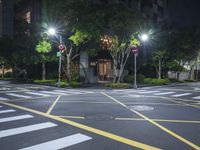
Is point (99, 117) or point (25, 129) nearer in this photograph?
point (25, 129)

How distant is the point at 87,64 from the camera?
35.7 metres

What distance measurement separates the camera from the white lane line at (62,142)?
6750 millimetres

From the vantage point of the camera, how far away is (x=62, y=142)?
7.20 meters

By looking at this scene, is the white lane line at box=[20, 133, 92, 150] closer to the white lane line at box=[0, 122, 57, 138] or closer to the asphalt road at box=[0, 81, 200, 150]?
the asphalt road at box=[0, 81, 200, 150]

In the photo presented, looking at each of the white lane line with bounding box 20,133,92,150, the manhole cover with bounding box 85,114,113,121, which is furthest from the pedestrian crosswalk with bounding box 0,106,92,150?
the manhole cover with bounding box 85,114,113,121

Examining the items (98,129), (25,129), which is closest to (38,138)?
(25,129)

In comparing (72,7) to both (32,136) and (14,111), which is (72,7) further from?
Result: (32,136)

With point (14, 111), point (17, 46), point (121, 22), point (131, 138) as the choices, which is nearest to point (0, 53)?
point (17, 46)

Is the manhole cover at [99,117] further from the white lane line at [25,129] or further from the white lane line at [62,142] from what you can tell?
the white lane line at [62,142]

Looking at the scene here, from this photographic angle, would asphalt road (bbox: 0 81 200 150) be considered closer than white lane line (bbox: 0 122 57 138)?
Yes

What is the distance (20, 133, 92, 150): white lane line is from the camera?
6.75 metres

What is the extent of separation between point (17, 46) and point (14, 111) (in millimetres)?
27976

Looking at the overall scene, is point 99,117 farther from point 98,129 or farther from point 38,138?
point 38,138

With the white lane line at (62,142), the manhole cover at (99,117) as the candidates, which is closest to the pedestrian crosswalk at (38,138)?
the white lane line at (62,142)
